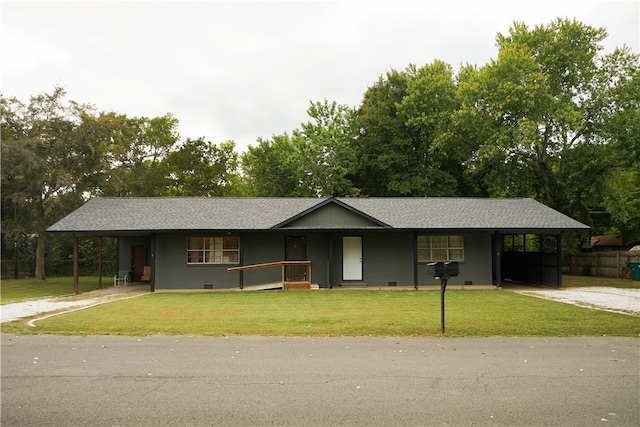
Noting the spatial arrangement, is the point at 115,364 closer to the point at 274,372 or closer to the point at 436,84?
the point at 274,372

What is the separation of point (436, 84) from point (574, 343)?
30.2 m

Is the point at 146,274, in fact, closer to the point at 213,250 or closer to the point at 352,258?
the point at 213,250

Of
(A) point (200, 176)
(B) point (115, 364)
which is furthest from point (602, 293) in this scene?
(A) point (200, 176)

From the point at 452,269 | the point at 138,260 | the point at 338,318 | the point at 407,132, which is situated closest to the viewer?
the point at 452,269

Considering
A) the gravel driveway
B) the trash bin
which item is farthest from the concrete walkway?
the trash bin

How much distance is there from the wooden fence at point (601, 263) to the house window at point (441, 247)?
11.0 meters

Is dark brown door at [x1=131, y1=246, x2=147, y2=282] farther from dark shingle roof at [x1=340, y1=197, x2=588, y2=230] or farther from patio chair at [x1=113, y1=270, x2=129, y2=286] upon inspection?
dark shingle roof at [x1=340, y1=197, x2=588, y2=230]

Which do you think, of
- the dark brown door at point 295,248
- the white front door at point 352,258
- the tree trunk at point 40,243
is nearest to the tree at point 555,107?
the white front door at point 352,258

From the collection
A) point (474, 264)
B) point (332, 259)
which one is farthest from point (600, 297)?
point (332, 259)

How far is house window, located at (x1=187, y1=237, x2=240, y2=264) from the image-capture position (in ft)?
73.3

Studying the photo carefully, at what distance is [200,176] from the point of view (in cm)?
4581

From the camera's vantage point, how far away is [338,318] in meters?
12.7

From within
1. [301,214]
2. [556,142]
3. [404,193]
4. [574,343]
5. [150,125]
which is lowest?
[574,343]

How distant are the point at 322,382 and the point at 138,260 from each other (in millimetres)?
21877
